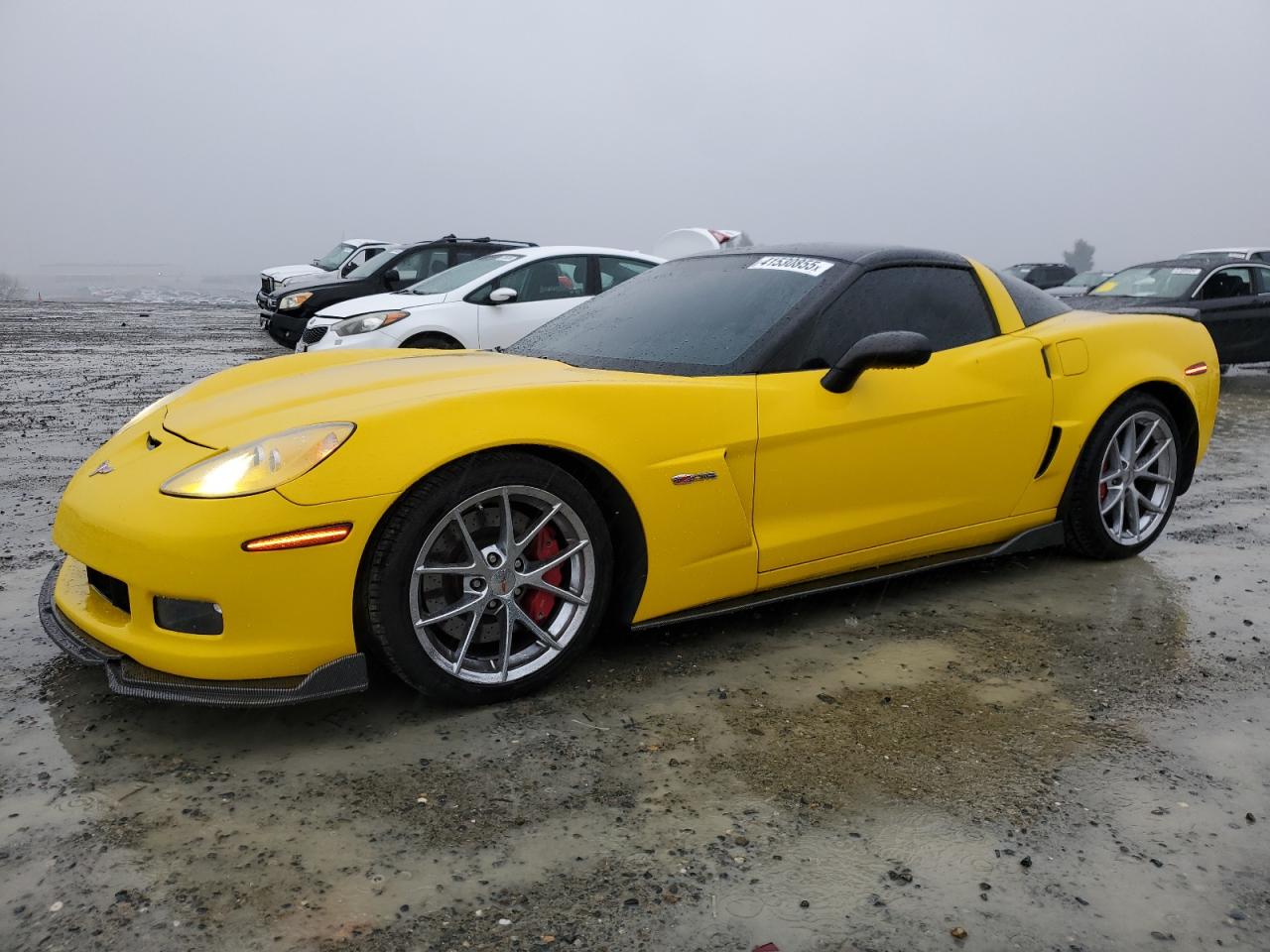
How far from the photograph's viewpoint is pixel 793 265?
155 inches

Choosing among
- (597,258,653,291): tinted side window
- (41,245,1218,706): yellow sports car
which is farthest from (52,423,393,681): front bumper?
(597,258,653,291): tinted side window

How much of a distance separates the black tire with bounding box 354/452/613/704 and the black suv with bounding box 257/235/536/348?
10.3 metres

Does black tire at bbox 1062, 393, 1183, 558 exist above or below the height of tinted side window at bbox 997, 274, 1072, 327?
below

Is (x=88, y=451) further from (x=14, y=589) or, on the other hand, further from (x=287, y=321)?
(x=287, y=321)

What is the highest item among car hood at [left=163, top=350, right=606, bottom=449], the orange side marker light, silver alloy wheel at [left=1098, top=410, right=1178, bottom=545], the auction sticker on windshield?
the auction sticker on windshield

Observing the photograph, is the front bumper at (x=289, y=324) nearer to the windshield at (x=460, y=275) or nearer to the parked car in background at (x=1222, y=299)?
the windshield at (x=460, y=275)

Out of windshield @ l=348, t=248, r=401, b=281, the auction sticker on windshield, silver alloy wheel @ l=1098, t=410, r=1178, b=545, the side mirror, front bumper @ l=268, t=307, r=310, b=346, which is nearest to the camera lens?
the side mirror

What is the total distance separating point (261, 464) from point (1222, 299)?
467 inches

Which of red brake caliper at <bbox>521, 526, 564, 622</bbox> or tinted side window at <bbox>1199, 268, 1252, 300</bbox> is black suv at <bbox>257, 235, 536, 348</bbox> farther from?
red brake caliper at <bbox>521, 526, 564, 622</bbox>

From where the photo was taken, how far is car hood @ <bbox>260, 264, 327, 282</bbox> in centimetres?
2088

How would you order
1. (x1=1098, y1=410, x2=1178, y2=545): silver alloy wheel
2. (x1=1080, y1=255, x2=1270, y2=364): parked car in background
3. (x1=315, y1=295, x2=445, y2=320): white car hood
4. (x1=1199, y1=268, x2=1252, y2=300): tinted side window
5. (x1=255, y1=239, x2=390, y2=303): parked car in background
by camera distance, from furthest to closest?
1. (x1=255, y1=239, x2=390, y2=303): parked car in background
2. (x1=1199, y1=268, x2=1252, y2=300): tinted side window
3. (x1=1080, y1=255, x2=1270, y2=364): parked car in background
4. (x1=315, y1=295, x2=445, y2=320): white car hood
5. (x1=1098, y1=410, x2=1178, y2=545): silver alloy wheel

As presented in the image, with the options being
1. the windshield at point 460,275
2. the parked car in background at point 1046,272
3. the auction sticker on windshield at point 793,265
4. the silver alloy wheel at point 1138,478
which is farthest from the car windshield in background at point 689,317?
the parked car in background at point 1046,272

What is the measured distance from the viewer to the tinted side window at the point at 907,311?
365cm

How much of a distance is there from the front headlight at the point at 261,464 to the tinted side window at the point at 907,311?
157cm
